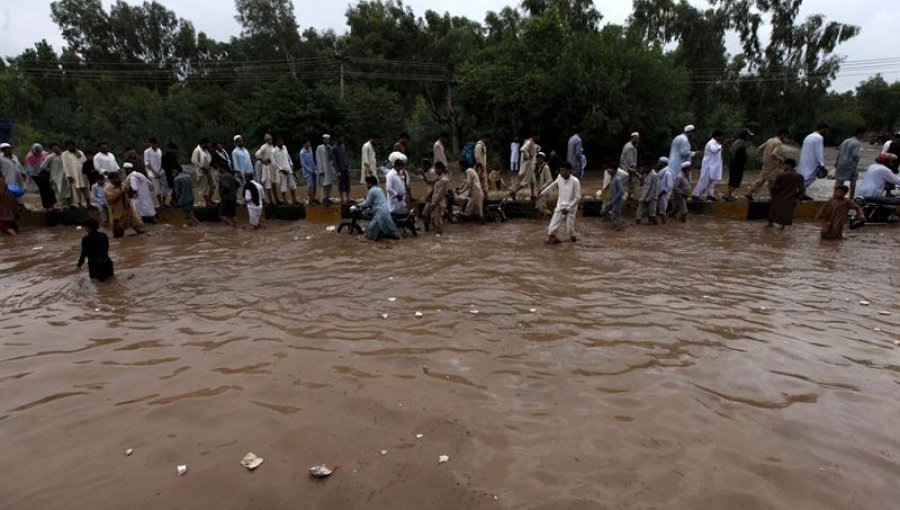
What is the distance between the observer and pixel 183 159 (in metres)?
31.0

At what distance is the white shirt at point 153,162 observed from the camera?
12.6 meters

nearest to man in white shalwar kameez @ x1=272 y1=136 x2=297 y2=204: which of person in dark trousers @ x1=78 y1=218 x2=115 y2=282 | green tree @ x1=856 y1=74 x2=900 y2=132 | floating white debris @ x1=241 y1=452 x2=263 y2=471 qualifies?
person in dark trousers @ x1=78 y1=218 x2=115 y2=282

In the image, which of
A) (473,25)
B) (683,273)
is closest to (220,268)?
(683,273)

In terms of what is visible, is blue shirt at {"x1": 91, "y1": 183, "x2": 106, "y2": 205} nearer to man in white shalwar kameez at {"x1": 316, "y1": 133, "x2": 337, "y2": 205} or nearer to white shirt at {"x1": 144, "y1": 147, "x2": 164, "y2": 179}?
white shirt at {"x1": 144, "y1": 147, "x2": 164, "y2": 179}

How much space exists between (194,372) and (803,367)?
5427 mm

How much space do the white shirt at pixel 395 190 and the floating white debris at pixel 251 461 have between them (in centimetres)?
746

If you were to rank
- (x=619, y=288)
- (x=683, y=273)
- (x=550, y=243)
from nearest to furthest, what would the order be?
(x=619, y=288) → (x=683, y=273) → (x=550, y=243)

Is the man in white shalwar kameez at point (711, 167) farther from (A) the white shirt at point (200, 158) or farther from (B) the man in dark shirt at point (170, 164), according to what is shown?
(B) the man in dark shirt at point (170, 164)

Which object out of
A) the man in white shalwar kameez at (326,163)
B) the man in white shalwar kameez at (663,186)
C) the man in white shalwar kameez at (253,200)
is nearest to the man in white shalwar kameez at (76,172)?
the man in white shalwar kameez at (253,200)

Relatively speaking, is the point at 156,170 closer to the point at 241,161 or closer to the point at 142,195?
the point at 142,195

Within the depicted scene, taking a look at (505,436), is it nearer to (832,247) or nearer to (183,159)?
(832,247)

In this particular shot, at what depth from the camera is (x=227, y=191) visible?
1162 centimetres

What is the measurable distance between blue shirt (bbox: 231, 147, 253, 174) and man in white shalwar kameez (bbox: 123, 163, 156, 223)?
1932mm

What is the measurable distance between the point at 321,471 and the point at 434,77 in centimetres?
3741
